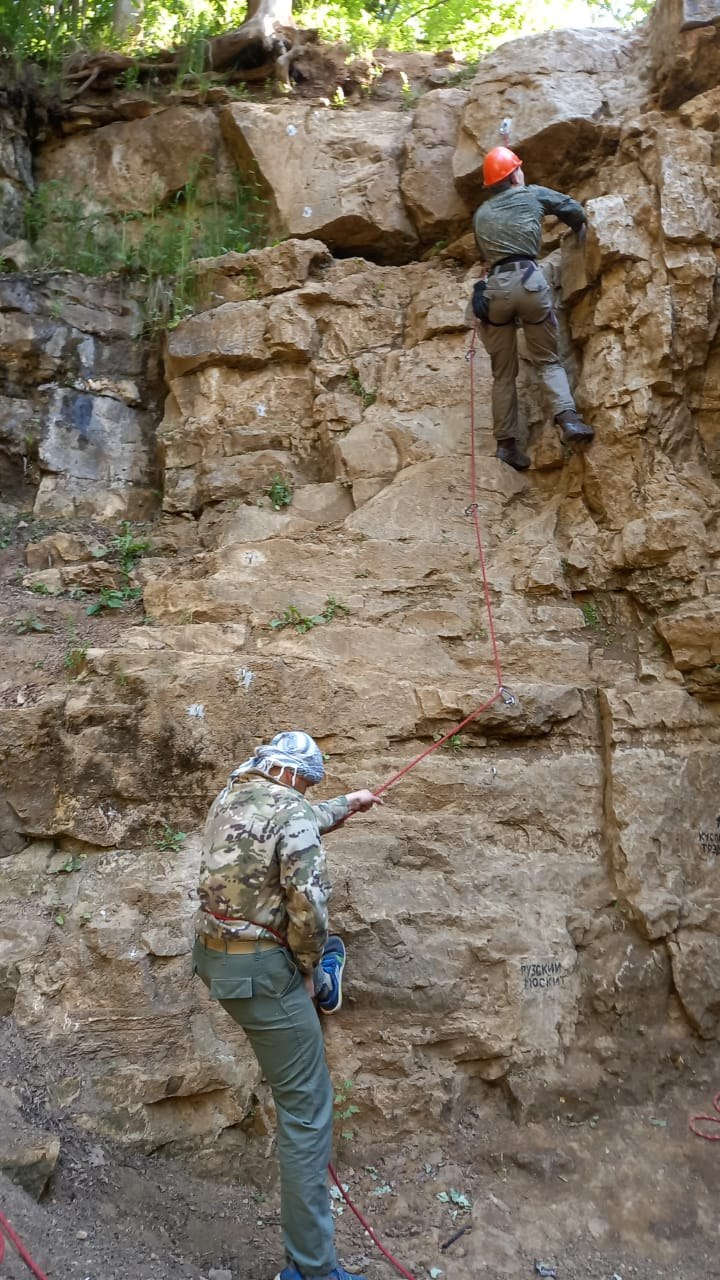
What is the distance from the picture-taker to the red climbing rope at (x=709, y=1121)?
3.91m

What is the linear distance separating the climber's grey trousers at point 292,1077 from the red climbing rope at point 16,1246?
78 cm

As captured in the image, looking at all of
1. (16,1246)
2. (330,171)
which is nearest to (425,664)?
(16,1246)

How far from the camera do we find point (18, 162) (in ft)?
24.1

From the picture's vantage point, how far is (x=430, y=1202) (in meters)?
3.69

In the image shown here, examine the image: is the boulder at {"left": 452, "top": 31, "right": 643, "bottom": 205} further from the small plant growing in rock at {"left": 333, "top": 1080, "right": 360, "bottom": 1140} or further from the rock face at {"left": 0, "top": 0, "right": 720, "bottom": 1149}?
the small plant growing in rock at {"left": 333, "top": 1080, "right": 360, "bottom": 1140}

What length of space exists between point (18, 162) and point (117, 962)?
6429 mm

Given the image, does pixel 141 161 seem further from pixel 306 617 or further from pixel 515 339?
pixel 306 617

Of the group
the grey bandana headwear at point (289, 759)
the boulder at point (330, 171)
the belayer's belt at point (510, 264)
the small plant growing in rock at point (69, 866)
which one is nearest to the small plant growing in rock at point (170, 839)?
the small plant growing in rock at point (69, 866)

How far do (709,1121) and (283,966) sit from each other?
7.28ft

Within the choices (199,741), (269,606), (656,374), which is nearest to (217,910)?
(199,741)

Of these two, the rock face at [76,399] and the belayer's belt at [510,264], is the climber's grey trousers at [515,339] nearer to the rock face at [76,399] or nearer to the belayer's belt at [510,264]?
the belayer's belt at [510,264]

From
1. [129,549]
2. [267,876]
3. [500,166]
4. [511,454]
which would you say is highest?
[500,166]

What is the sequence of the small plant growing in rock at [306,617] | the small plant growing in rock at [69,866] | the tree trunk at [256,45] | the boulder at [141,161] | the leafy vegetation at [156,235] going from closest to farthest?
the small plant growing in rock at [69,866], the small plant growing in rock at [306,617], the leafy vegetation at [156,235], the boulder at [141,161], the tree trunk at [256,45]

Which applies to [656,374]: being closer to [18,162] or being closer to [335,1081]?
[335,1081]
